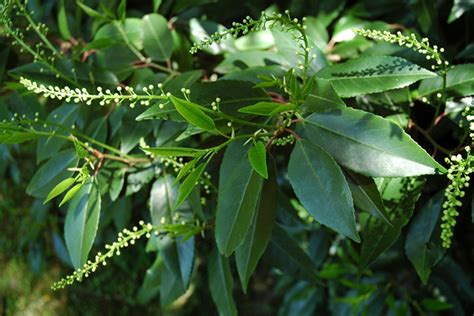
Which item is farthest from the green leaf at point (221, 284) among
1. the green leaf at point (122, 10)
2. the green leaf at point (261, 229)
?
the green leaf at point (122, 10)

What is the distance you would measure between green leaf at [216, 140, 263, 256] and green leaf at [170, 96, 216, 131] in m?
0.10

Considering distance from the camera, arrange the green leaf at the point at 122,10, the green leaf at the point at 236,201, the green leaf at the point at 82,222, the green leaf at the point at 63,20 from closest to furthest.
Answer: the green leaf at the point at 236,201
the green leaf at the point at 82,222
the green leaf at the point at 122,10
the green leaf at the point at 63,20

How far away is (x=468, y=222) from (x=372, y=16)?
622 mm

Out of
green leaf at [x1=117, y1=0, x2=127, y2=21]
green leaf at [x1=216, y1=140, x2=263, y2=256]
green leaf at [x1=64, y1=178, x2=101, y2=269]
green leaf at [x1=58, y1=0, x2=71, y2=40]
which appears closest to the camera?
green leaf at [x1=216, y1=140, x2=263, y2=256]

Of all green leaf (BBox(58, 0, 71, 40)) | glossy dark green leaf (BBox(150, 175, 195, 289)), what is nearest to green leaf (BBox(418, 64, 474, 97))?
glossy dark green leaf (BBox(150, 175, 195, 289))

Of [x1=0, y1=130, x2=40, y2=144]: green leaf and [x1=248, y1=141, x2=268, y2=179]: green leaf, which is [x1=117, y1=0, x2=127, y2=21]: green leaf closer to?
[x1=0, y1=130, x2=40, y2=144]: green leaf

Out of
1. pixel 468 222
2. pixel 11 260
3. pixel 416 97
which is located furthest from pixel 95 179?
pixel 11 260

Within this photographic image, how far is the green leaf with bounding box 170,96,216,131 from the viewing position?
0.82 m

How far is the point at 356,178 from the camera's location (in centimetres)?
95

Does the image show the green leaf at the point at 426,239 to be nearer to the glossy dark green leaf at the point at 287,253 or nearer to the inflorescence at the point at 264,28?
the glossy dark green leaf at the point at 287,253

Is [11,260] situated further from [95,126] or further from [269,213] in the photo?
[269,213]

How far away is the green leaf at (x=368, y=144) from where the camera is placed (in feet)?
2.75

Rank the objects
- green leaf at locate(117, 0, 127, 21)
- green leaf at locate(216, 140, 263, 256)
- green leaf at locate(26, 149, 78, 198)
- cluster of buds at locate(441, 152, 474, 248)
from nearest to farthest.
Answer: cluster of buds at locate(441, 152, 474, 248)
green leaf at locate(216, 140, 263, 256)
green leaf at locate(26, 149, 78, 198)
green leaf at locate(117, 0, 127, 21)

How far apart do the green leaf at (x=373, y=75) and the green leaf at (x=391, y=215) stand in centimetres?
18
